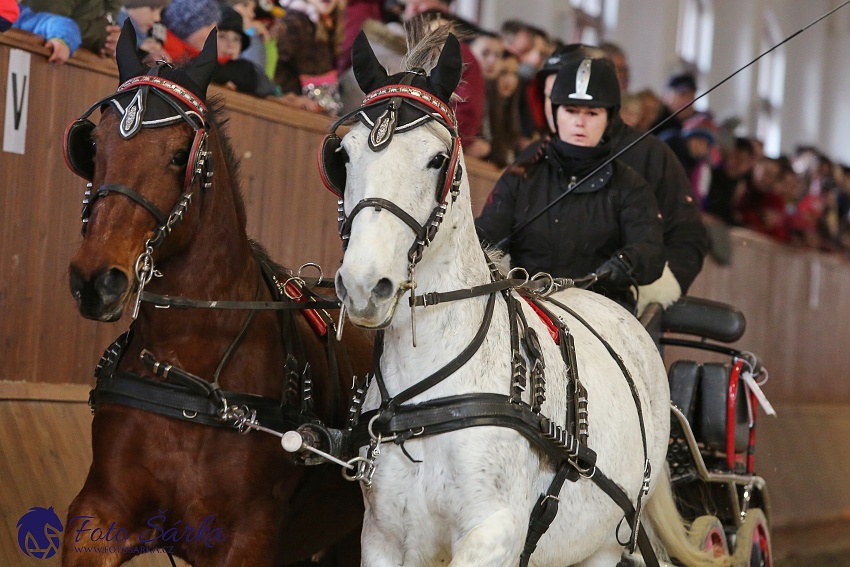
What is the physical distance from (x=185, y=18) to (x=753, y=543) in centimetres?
361

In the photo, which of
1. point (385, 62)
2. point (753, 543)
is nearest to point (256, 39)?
point (385, 62)

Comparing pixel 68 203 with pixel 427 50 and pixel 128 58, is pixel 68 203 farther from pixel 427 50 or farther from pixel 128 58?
pixel 427 50

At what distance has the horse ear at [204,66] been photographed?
3139 mm

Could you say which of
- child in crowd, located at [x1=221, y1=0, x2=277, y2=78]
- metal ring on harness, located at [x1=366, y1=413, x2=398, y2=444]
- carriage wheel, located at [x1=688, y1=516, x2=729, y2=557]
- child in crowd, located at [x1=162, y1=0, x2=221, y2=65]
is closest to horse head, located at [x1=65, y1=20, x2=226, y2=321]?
metal ring on harness, located at [x1=366, y1=413, x2=398, y2=444]

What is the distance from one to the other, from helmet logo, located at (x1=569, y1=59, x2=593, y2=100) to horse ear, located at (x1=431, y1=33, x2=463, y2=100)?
152cm

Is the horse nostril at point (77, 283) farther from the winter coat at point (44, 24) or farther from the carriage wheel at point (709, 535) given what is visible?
the carriage wheel at point (709, 535)

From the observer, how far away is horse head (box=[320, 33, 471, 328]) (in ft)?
8.09

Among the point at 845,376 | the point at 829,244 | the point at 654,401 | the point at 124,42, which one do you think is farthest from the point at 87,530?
the point at 829,244

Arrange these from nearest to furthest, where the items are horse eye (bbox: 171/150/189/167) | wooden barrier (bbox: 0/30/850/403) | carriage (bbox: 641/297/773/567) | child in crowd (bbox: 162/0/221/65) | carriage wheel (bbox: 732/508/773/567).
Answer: horse eye (bbox: 171/150/189/167), carriage wheel (bbox: 732/508/773/567), carriage (bbox: 641/297/773/567), wooden barrier (bbox: 0/30/850/403), child in crowd (bbox: 162/0/221/65)

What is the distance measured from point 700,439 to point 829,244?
10.1m

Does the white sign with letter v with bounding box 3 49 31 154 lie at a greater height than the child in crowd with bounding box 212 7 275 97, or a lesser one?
lesser

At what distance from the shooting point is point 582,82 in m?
4.23

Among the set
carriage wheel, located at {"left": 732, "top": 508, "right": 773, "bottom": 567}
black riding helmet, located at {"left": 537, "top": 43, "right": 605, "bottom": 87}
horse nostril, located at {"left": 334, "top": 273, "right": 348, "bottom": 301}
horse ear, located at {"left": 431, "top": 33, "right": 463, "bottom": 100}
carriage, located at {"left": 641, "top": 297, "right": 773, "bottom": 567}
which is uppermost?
black riding helmet, located at {"left": 537, "top": 43, "right": 605, "bottom": 87}

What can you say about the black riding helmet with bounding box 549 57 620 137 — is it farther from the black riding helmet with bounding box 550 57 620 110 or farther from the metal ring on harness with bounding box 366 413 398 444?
the metal ring on harness with bounding box 366 413 398 444
